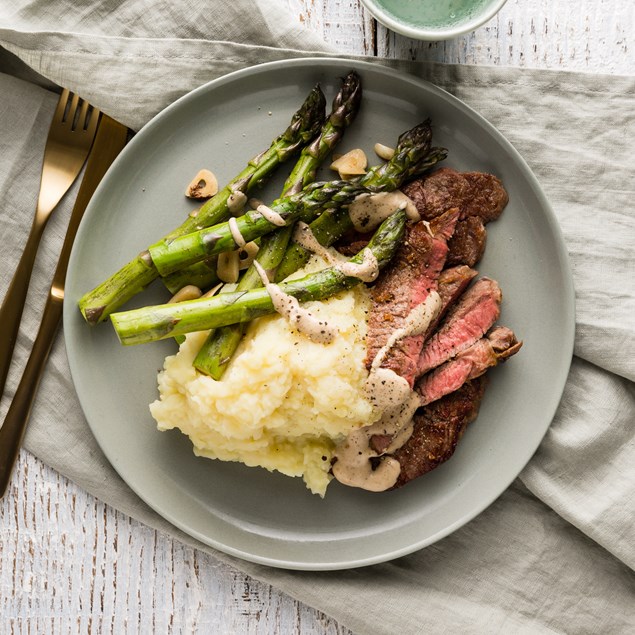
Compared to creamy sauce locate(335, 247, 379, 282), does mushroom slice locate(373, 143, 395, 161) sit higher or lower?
higher

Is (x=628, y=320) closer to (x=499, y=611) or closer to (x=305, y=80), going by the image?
(x=499, y=611)

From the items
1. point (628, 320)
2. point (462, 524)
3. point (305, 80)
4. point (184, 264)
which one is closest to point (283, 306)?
point (184, 264)

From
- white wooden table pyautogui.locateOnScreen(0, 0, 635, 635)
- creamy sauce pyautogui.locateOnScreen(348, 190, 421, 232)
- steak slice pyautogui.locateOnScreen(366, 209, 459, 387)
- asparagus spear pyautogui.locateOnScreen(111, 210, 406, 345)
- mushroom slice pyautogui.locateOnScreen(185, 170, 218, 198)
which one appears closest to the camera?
asparagus spear pyautogui.locateOnScreen(111, 210, 406, 345)

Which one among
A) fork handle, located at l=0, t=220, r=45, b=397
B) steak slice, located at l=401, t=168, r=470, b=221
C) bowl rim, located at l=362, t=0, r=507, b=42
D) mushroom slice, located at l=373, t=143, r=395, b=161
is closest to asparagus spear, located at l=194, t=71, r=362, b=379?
mushroom slice, located at l=373, t=143, r=395, b=161

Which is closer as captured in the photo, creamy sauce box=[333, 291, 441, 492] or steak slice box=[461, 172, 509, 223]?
creamy sauce box=[333, 291, 441, 492]

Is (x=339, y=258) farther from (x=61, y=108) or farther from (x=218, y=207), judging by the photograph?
(x=61, y=108)

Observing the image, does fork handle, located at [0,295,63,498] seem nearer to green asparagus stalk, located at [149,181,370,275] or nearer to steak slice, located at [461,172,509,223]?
green asparagus stalk, located at [149,181,370,275]

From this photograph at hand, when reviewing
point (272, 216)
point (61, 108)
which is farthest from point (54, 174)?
point (272, 216)
